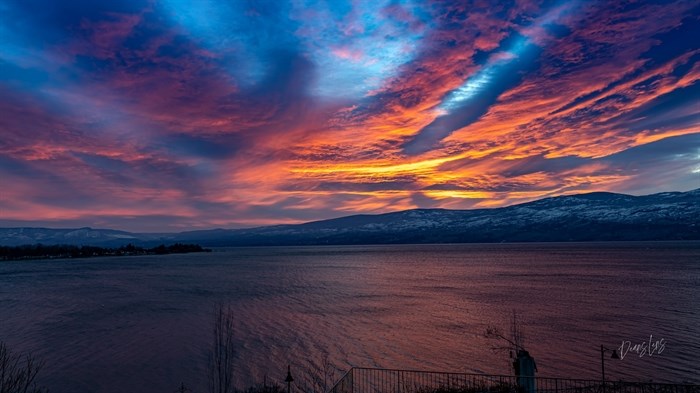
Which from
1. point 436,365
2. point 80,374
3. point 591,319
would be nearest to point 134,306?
point 80,374

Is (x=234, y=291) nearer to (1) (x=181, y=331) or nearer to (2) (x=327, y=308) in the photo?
(2) (x=327, y=308)

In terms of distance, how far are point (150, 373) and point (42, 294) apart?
2812 inches

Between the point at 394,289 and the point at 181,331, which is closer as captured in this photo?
the point at 181,331

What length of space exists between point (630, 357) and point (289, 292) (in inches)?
2593

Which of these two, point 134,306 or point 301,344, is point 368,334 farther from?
point 134,306

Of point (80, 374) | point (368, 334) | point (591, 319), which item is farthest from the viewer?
point (591, 319)

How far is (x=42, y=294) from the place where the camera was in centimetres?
9175

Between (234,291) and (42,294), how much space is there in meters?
38.6

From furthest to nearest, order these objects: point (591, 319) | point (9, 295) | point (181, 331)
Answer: point (9, 295) → point (591, 319) → point (181, 331)

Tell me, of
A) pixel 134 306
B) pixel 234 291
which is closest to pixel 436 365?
pixel 134 306

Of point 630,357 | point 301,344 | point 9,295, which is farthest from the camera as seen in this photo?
point 9,295

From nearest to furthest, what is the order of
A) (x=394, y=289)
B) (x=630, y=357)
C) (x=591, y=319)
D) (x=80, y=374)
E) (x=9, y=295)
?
(x=80, y=374), (x=630, y=357), (x=591, y=319), (x=9, y=295), (x=394, y=289)

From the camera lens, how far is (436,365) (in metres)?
39.1

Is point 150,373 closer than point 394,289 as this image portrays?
Yes
